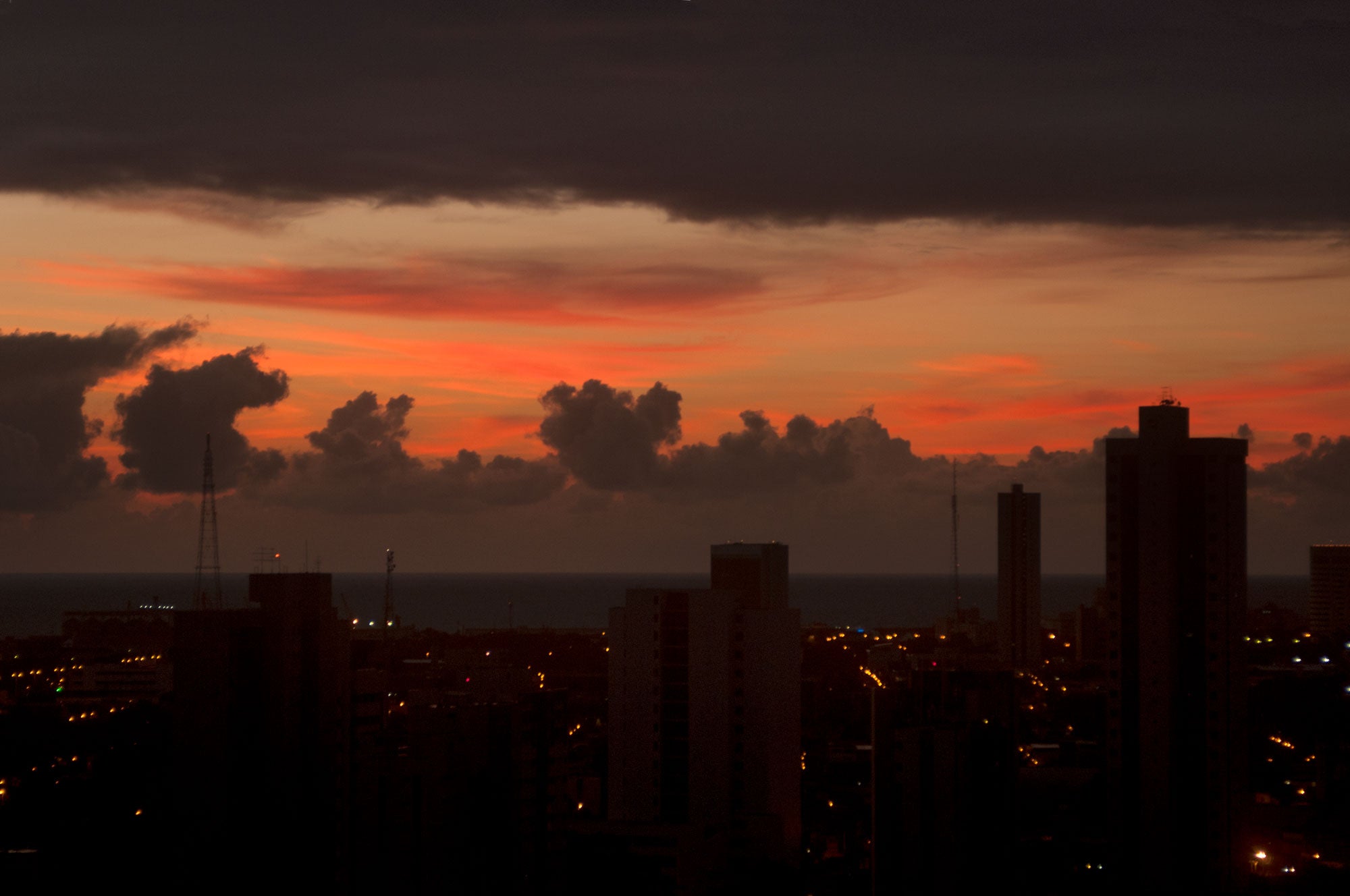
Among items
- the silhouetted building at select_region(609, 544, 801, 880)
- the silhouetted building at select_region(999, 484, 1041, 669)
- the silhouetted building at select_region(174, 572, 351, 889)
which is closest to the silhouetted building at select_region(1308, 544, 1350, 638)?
the silhouetted building at select_region(999, 484, 1041, 669)

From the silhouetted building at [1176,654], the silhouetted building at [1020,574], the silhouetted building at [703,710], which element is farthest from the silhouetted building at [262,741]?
the silhouetted building at [1020,574]

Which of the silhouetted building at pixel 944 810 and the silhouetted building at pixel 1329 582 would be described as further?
the silhouetted building at pixel 1329 582

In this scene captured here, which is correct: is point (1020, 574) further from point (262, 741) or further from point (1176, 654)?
point (262, 741)

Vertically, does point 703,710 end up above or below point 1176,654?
below

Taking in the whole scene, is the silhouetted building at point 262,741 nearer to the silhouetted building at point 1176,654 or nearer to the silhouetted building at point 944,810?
the silhouetted building at point 944,810

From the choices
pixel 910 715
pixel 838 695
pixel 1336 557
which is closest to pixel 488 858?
pixel 910 715

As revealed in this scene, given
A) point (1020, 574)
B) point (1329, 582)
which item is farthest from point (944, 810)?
point (1329, 582)

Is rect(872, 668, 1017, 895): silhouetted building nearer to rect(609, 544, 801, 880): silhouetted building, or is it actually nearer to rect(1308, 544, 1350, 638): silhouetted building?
rect(609, 544, 801, 880): silhouetted building
